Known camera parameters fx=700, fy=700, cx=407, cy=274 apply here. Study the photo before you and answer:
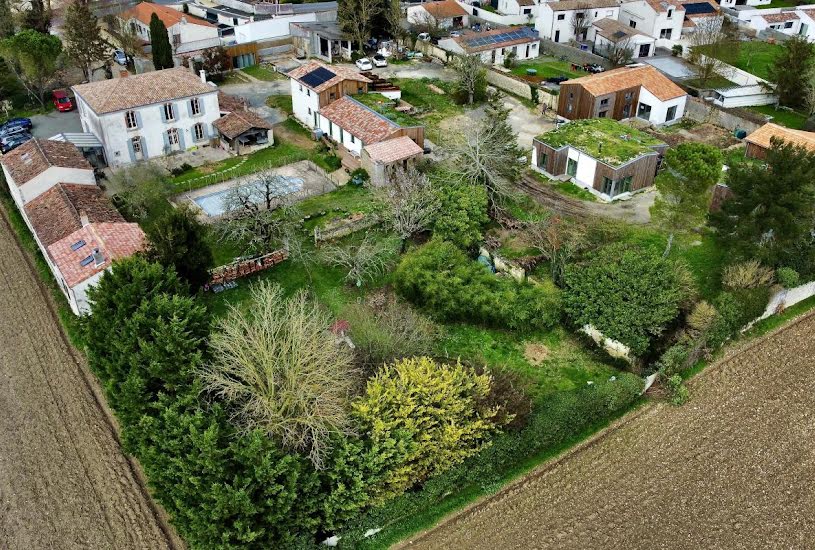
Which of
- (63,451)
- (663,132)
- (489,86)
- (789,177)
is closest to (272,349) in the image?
(63,451)

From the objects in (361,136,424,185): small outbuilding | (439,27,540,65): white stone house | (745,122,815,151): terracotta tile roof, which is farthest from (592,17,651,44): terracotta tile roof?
(361,136,424,185): small outbuilding

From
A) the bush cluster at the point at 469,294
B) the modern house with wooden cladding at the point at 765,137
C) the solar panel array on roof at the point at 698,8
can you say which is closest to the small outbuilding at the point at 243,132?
the bush cluster at the point at 469,294

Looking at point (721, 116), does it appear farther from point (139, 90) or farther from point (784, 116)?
point (139, 90)

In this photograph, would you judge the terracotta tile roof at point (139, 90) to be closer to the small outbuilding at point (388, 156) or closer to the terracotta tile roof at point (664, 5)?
the small outbuilding at point (388, 156)

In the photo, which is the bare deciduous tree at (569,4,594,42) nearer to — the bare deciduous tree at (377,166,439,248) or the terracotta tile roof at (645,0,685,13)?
the terracotta tile roof at (645,0,685,13)

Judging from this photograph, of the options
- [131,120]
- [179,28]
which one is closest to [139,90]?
[131,120]

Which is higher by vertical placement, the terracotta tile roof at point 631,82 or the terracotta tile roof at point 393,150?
the terracotta tile roof at point 631,82
